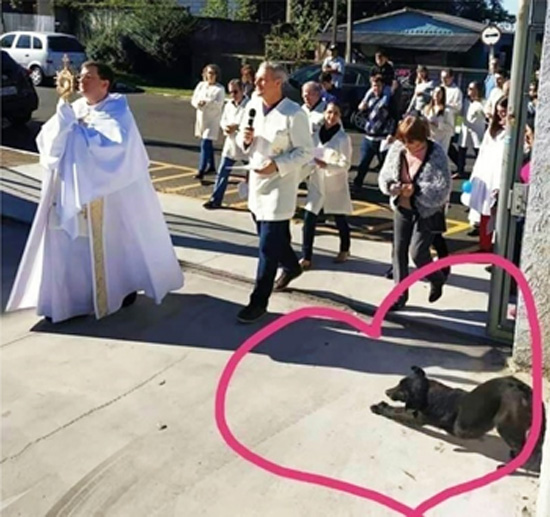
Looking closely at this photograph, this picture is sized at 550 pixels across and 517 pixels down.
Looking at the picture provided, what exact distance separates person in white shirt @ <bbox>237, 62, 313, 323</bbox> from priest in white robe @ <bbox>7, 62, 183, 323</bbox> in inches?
28.3

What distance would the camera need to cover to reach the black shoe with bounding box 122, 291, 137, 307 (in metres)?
5.47

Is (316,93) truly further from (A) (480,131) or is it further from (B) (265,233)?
(A) (480,131)

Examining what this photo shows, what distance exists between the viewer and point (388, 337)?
4988mm

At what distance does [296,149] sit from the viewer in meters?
5.05

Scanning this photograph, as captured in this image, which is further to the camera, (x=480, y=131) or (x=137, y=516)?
(x=480, y=131)

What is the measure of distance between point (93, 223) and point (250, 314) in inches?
47.0

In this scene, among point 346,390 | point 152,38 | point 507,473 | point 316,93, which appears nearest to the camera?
point 507,473

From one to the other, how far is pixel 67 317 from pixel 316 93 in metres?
3.08

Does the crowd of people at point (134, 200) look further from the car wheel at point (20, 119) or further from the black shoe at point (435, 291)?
the car wheel at point (20, 119)

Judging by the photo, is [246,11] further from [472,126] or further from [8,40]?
[472,126]

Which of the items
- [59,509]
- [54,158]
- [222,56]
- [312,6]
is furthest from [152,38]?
[59,509]

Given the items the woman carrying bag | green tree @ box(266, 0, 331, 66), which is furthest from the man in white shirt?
green tree @ box(266, 0, 331, 66)

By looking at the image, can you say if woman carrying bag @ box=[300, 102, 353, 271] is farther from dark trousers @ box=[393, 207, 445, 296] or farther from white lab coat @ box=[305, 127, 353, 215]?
dark trousers @ box=[393, 207, 445, 296]

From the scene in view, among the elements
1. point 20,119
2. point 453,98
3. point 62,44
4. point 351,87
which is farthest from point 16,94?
point 62,44
